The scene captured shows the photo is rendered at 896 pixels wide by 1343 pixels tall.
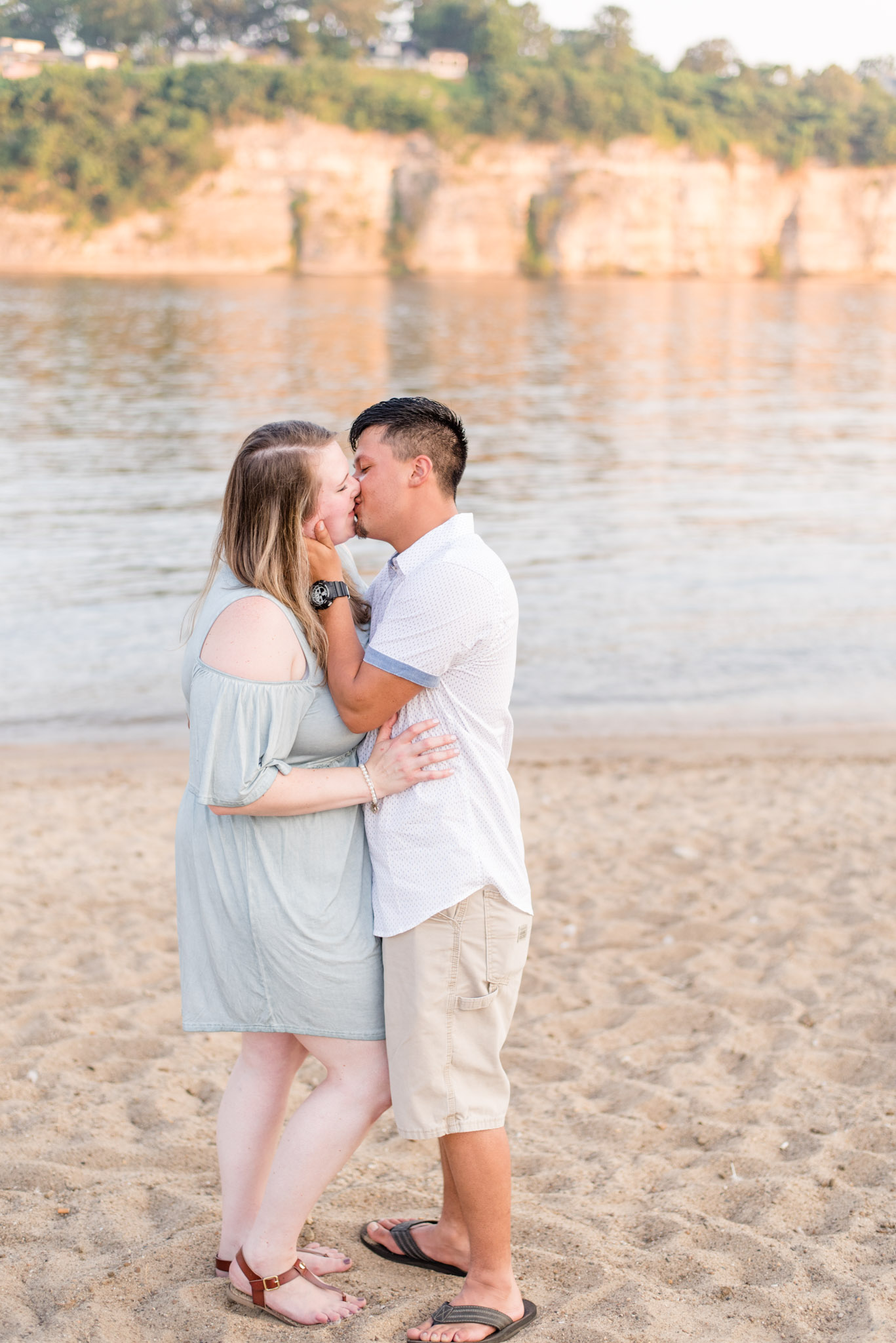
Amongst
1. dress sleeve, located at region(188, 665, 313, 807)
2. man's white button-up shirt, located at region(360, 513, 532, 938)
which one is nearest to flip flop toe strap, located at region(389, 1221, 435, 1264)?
man's white button-up shirt, located at region(360, 513, 532, 938)

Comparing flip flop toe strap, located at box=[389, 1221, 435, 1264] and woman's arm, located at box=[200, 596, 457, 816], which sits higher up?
woman's arm, located at box=[200, 596, 457, 816]

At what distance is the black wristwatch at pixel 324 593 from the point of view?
286 cm

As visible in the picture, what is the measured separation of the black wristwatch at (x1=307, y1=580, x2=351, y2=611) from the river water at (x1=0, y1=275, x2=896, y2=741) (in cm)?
703

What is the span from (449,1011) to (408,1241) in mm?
954

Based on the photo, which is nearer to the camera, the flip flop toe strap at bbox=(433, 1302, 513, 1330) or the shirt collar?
the shirt collar

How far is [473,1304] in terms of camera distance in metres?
3.00

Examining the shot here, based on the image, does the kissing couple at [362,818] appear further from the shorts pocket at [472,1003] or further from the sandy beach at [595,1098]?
the sandy beach at [595,1098]

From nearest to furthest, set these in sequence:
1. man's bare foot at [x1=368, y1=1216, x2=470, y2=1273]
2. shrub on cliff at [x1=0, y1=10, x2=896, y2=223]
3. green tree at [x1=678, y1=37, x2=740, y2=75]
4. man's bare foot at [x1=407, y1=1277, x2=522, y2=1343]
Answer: man's bare foot at [x1=407, y1=1277, x2=522, y2=1343], man's bare foot at [x1=368, y1=1216, x2=470, y2=1273], shrub on cliff at [x1=0, y1=10, x2=896, y2=223], green tree at [x1=678, y1=37, x2=740, y2=75]

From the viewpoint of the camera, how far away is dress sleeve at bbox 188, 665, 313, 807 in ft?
9.05

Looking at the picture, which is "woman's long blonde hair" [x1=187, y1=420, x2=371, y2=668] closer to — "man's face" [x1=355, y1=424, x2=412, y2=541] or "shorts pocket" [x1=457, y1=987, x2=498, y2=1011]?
"man's face" [x1=355, y1=424, x2=412, y2=541]

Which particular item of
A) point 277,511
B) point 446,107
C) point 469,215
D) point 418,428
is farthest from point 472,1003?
point 446,107

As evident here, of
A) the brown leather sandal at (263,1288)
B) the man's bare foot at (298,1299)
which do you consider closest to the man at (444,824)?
the man's bare foot at (298,1299)

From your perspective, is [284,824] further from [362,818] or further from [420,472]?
[420,472]

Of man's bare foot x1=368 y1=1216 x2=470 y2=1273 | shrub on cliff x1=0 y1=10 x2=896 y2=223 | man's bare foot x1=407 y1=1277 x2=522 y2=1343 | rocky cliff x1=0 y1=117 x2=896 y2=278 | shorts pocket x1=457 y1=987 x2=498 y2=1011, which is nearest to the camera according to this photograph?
shorts pocket x1=457 y1=987 x2=498 y2=1011
